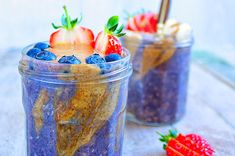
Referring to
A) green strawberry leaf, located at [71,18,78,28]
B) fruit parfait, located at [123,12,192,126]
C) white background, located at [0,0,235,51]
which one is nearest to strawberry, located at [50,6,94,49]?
green strawberry leaf, located at [71,18,78,28]

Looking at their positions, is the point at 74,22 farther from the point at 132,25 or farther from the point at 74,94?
the point at 132,25

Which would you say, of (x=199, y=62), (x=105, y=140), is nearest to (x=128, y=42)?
(x=105, y=140)

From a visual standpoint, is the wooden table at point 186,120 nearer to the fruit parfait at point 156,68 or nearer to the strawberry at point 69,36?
the fruit parfait at point 156,68

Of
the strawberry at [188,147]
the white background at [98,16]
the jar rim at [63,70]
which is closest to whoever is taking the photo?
the jar rim at [63,70]

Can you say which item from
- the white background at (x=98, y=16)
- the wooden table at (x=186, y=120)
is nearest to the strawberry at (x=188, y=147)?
the wooden table at (x=186, y=120)

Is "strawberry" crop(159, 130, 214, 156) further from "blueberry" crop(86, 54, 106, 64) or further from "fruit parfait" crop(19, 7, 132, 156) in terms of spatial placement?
"blueberry" crop(86, 54, 106, 64)

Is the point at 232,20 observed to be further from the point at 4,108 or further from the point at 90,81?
the point at 90,81
